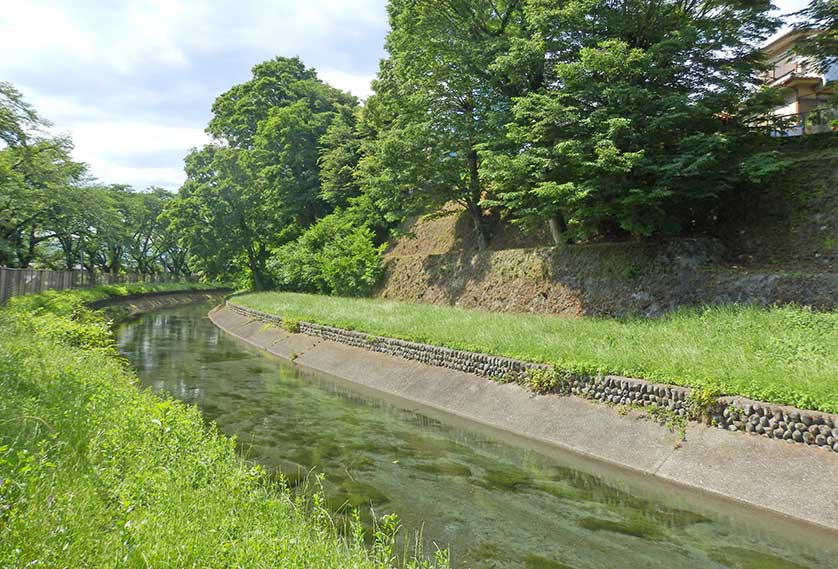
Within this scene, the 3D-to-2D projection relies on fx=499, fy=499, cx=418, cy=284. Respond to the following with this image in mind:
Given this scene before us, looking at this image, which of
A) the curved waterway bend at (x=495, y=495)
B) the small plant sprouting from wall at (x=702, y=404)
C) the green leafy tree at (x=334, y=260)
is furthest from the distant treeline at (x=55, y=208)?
the small plant sprouting from wall at (x=702, y=404)

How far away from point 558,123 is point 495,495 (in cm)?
1302

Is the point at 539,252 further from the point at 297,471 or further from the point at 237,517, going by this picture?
the point at 237,517

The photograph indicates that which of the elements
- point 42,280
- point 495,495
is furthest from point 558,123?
point 42,280

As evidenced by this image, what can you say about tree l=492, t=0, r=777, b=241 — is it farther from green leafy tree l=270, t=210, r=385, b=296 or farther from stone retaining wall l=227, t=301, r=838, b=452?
green leafy tree l=270, t=210, r=385, b=296

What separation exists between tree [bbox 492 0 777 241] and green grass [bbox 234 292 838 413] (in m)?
4.21

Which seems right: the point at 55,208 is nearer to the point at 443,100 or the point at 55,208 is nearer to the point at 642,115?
the point at 443,100

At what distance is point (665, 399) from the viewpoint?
9617 mm

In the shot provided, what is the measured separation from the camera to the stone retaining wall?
25.2ft

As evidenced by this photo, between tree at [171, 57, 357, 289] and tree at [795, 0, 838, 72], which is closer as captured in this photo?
tree at [795, 0, 838, 72]

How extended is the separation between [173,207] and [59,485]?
49397 mm

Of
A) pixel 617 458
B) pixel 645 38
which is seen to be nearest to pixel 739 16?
pixel 645 38

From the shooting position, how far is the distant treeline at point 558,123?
1568 centimetres

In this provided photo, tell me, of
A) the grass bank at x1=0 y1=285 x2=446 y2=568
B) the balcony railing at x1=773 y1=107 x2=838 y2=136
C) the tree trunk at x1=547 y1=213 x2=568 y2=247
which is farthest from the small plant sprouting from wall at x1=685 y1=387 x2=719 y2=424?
the balcony railing at x1=773 y1=107 x2=838 y2=136

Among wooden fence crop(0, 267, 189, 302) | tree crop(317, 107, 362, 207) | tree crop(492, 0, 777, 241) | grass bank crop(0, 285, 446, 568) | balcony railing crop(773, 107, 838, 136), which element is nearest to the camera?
grass bank crop(0, 285, 446, 568)
